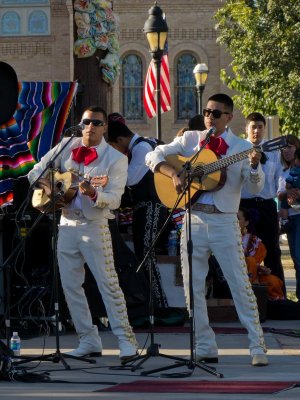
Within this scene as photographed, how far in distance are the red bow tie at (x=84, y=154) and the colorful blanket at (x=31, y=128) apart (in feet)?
8.03

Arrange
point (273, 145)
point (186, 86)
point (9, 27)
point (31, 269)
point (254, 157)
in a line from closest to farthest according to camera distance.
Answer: point (273, 145) < point (254, 157) < point (31, 269) < point (9, 27) < point (186, 86)

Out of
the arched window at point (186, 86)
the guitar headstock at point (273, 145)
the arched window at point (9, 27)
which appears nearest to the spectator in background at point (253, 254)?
the guitar headstock at point (273, 145)

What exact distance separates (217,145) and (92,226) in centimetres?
125

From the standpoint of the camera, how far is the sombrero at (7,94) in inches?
430

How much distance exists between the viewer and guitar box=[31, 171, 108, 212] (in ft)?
37.0

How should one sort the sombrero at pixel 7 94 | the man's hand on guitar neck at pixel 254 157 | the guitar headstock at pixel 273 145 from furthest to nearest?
the sombrero at pixel 7 94, the man's hand on guitar neck at pixel 254 157, the guitar headstock at pixel 273 145

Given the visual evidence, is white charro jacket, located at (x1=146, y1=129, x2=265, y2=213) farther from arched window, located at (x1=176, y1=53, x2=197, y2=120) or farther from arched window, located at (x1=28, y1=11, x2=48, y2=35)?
arched window, located at (x1=176, y1=53, x2=197, y2=120)

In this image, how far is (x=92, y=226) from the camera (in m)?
11.4

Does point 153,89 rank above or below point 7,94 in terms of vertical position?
above

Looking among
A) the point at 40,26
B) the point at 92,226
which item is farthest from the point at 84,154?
the point at 40,26

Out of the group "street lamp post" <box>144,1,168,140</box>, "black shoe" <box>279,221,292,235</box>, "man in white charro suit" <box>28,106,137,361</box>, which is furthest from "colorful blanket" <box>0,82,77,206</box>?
"street lamp post" <box>144,1,168,140</box>

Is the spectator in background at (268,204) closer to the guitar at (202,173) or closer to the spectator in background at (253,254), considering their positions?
the spectator in background at (253,254)

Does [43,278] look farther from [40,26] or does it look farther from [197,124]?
[40,26]

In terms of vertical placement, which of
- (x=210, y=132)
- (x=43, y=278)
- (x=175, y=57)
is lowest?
(x=43, y=278)
